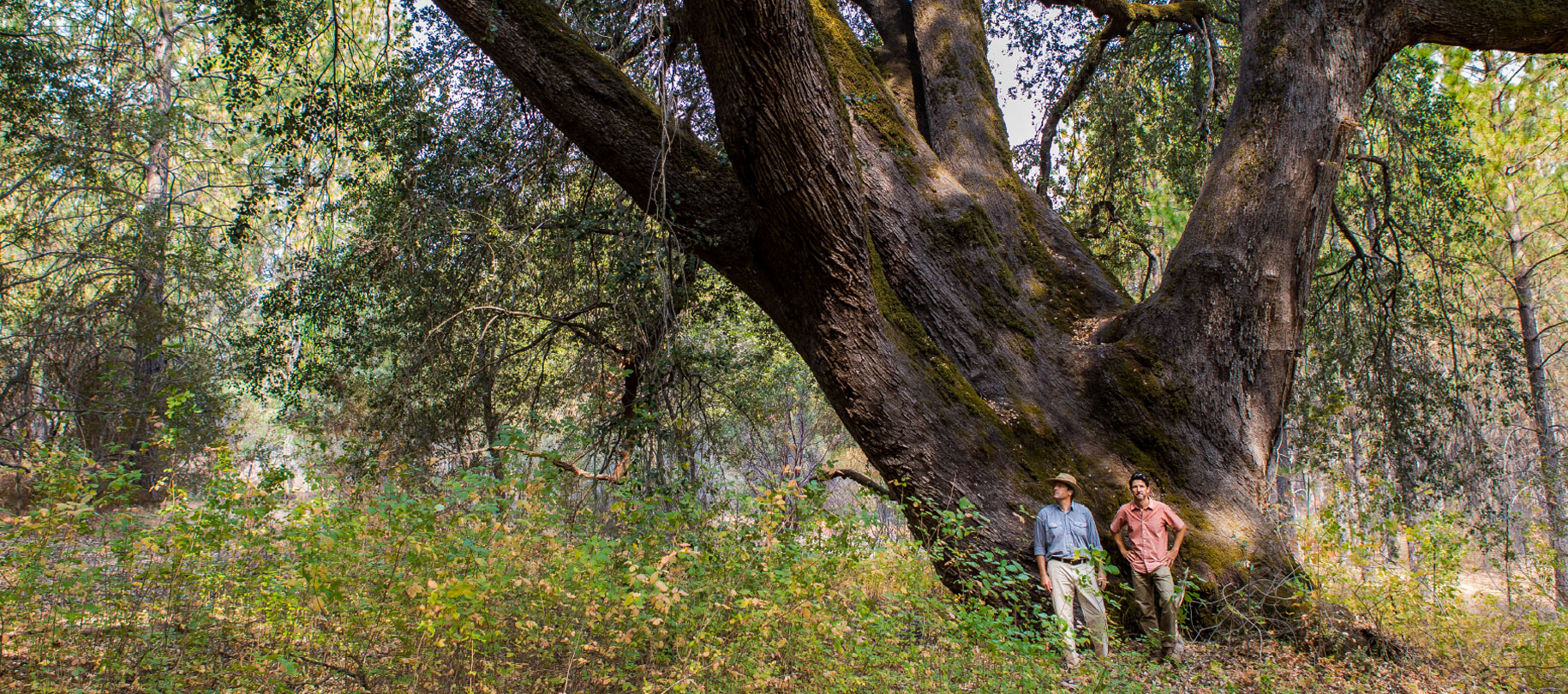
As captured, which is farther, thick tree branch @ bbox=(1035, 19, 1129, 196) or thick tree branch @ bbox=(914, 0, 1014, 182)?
thick tree branch @ bbox=(1035, 19, 1129, 196)

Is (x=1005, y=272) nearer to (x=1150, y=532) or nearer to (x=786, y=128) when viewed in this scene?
(x=1150, y=532)

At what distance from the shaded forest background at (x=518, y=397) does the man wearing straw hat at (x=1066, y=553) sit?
53 cm

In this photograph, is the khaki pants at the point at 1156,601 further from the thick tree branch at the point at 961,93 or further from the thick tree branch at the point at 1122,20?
the thick tree branch at the point at 1122,20

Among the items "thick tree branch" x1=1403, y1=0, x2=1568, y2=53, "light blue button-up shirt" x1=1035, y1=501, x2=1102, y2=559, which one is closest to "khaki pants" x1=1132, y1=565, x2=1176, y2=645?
"light blue button-up shirt" x1=1035, y1=501, x2=1102, y2=559

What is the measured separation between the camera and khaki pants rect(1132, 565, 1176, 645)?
15.0ft

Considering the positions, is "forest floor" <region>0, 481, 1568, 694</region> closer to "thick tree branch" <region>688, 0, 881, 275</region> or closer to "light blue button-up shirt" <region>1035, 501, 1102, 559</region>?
"light blue button-up shirt" <region>1035, 501, 1102, 559</region>

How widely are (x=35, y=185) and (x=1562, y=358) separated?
27.4 metres

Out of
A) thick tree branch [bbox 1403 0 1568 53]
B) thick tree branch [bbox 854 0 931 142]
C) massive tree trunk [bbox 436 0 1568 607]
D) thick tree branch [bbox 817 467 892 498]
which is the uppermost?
thick tree branch [bbox 854 0 931 142]

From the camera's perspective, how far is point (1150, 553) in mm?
4672

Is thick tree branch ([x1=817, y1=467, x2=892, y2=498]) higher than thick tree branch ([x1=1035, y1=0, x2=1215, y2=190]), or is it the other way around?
thick tree branch ([x1=1035, y1=0, x2=1215, y2=190])

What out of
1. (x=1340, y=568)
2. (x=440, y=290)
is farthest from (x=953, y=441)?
(x=440, y=290)

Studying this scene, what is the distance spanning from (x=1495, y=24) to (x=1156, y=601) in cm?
437

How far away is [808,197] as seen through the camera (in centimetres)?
446

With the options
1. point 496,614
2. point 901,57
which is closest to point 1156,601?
point 496,614
